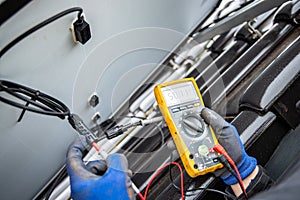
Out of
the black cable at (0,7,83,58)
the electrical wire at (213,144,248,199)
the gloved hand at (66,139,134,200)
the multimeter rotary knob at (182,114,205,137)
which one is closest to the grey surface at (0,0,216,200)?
the black cable at (0,7,83,58)

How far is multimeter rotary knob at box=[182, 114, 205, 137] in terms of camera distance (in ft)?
3.30

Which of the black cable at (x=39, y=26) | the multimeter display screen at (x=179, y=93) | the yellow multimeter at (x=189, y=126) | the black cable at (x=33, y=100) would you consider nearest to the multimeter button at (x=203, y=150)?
the yellow multimeter at (x=189, y=126)

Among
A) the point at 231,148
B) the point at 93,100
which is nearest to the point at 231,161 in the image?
the point at 231,148

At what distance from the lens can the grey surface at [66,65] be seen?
89cm

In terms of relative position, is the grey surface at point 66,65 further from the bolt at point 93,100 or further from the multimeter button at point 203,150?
the multimeter button at point 203,150

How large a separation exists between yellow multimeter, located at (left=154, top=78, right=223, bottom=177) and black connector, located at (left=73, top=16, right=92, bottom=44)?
0.22m

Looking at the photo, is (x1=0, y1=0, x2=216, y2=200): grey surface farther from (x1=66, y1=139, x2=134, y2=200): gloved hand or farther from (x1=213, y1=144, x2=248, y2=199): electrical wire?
(x1=213, y1=144, x2=248, y2=199): electrical wire

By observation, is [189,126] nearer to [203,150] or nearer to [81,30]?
[203,150]

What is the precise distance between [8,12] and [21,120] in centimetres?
30

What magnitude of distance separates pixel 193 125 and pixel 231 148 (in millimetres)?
117

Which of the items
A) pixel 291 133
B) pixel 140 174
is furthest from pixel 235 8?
pixel 140 174

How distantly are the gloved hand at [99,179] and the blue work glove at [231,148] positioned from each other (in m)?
0.23

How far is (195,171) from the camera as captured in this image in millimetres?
962

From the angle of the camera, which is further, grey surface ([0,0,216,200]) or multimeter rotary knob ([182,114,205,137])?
multimeter rotary knob ([182,114,205,137])
